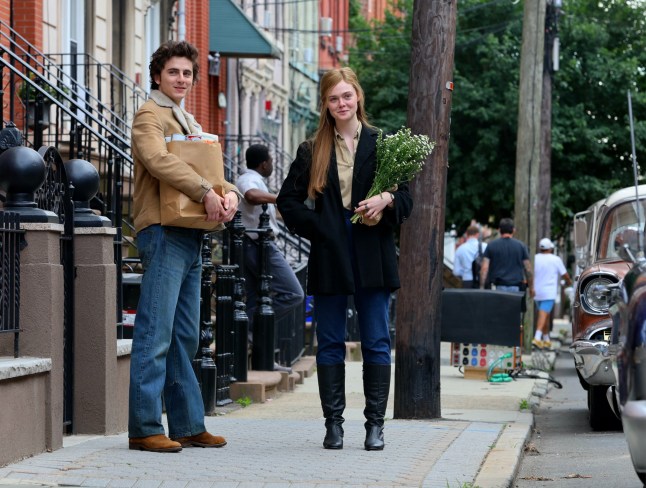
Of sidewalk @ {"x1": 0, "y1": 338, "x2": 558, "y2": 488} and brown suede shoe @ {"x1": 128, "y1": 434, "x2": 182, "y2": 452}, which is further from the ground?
brown suede shoe @ {"x1": 128, "y1": 434, "x2": 182, "y2": 452}

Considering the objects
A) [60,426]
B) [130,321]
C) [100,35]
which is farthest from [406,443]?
[100,35]

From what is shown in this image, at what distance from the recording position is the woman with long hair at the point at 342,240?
7.65 meters

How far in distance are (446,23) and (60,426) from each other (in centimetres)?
421

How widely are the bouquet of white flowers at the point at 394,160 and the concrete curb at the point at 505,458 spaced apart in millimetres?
1454

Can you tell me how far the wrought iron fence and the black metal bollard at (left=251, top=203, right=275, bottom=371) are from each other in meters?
5.23

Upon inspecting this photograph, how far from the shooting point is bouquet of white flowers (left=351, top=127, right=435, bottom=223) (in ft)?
25.1

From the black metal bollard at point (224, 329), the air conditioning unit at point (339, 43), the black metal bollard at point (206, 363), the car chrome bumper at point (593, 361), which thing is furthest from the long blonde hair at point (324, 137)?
the air conditioning unit at point (339, 43)

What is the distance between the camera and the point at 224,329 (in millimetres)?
11391

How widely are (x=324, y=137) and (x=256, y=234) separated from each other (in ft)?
15.9

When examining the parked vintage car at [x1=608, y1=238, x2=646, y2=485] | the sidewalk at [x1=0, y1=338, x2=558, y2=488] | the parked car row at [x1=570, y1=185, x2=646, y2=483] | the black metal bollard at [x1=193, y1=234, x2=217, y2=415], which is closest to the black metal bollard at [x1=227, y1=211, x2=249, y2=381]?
the black metal bollard at [x1=193, y1=234, x2=217, y2=415]

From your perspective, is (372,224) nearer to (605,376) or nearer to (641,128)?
(605,376)

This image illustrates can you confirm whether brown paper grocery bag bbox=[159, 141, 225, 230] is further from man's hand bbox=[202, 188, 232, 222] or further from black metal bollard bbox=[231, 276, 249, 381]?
black metal bollard bbox=[231, 276, 249, 381]

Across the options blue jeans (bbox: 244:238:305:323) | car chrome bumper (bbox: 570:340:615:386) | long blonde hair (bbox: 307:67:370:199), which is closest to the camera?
long blonde hair (bbox: 307:67:370:199)

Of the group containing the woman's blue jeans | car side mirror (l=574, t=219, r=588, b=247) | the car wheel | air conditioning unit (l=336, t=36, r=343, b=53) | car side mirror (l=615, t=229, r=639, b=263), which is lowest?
the car wheel
